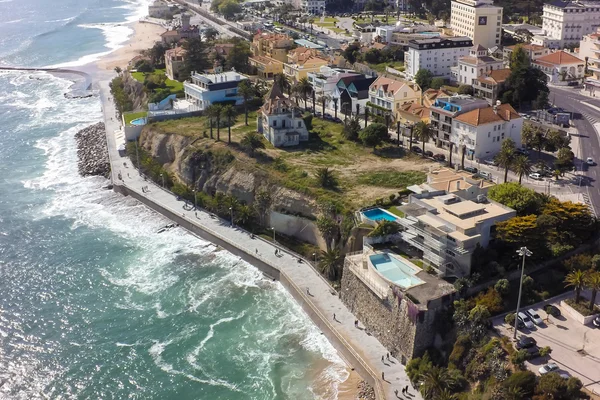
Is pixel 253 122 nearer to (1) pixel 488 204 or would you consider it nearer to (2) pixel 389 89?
(2) pixel 389 89

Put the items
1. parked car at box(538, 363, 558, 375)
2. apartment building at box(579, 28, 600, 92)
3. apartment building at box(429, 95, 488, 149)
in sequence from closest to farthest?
1. parked car at box(538, 363, 558, 375)
2. apartment building at box(429, 95, 488, 149)
3. apartment building at box(579, 28, 600, 92)

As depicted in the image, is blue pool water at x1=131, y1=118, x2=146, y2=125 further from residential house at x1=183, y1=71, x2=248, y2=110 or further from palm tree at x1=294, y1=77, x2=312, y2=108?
palm tree at x1=294, y1=77, x2=312, y2=108

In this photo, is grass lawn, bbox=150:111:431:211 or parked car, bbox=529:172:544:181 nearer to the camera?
grass lawn, bbox=150:111:431:211

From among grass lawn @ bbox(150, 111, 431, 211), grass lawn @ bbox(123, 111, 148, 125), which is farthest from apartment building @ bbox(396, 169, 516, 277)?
grass lawn @ bbox(123, 111, 148, 125)

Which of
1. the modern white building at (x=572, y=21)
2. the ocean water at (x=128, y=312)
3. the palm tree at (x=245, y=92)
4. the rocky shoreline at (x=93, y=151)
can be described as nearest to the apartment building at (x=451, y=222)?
the ocean water at (x=128, y=312)

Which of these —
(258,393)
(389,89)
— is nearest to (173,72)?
(389,89)

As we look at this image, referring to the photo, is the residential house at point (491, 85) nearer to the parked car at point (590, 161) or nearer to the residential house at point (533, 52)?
the residential house at point (533, 52)
